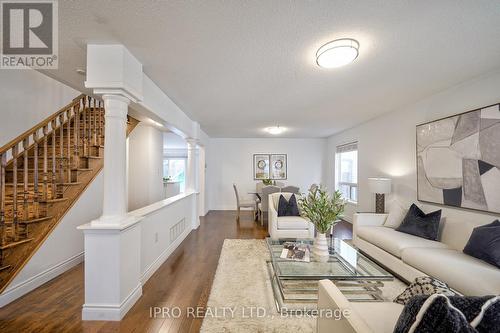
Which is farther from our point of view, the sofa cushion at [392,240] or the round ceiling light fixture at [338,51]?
the sofa cushion at [392,240]

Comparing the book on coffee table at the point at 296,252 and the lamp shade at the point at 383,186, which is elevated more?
the lamp shade at the point at 383,186

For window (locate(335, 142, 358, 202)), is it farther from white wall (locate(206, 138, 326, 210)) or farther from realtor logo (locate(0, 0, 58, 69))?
realtor logo (locate(0, 0, 58, 69))

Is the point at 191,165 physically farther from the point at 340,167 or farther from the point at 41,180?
the point at 340,167

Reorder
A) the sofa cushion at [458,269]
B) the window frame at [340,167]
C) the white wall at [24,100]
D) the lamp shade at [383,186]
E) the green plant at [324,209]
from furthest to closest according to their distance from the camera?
1. the window frame at [340,167]
2. the lamp shade at [383,186]
3. the white wall at [24,100]
4. the green plant at [324,209]
5. the sofa cushion at [458,269]

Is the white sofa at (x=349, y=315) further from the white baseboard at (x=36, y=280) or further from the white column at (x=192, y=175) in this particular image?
the white column at (x=192, y=175)

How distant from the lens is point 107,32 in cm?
170

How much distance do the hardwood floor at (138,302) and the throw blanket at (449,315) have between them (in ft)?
5.58

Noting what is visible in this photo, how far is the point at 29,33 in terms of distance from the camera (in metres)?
1.73

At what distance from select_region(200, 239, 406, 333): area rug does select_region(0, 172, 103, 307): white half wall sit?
2002mm

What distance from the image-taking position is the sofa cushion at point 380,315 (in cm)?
116

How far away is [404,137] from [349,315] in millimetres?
3638

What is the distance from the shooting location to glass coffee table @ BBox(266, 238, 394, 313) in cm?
195

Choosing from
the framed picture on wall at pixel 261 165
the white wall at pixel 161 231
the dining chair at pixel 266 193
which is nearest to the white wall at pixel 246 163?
the framed picture on wall at pixel 261 165

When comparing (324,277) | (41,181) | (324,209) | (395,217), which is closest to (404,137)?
(395,217)
